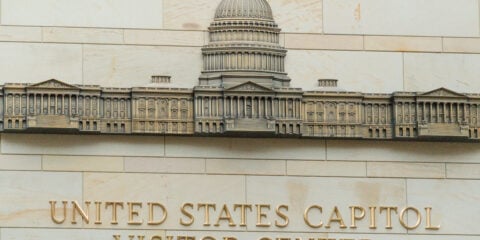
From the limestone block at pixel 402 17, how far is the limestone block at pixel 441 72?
0.29 metres

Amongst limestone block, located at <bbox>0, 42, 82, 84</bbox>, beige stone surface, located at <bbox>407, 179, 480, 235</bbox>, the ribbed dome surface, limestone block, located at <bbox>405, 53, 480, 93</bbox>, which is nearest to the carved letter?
limestone block, located at <bbox>0, 42, 82, 84</bbox>

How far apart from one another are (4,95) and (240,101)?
258 centimetres

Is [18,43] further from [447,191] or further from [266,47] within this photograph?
[447,191]

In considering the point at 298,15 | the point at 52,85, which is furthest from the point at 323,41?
the point at 52,85

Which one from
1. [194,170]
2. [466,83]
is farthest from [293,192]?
[466,83]

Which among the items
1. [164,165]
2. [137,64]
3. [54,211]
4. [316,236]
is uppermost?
[137,64]

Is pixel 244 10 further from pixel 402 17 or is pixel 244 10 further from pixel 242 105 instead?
pixel 402 17

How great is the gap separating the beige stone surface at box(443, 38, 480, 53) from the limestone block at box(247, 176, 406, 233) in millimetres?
1688

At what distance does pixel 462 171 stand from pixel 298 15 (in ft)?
8.43

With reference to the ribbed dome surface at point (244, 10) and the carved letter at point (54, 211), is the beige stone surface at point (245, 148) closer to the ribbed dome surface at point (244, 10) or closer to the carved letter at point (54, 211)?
the carved letter at point (54, 211)

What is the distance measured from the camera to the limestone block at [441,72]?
827 inches

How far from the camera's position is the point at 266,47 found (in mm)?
20516

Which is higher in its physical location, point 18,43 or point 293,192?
point 18,43

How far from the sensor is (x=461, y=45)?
21156mm
